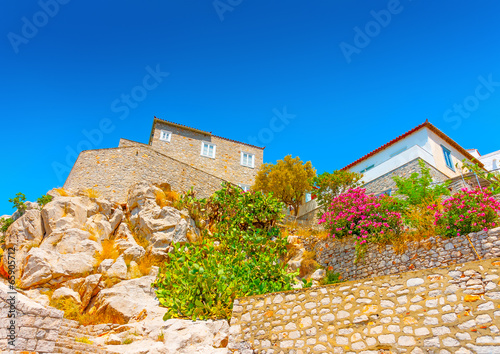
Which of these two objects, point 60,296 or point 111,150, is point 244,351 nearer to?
point 60,296

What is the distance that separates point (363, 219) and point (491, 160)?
19.1 meters

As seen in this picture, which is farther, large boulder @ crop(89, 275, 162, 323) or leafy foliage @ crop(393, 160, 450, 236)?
leafy foliage @ crop(393, 160, 450, 236)

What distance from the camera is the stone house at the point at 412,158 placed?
59.5 feet

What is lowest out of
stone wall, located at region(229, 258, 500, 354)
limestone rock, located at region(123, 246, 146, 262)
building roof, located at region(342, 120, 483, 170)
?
stone wall, located at region(229, 258, 500, 354)

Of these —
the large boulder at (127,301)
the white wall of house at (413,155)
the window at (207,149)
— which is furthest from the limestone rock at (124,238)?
the window at (207,149)

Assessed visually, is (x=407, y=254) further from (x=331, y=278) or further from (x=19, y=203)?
(x=19, y=203)

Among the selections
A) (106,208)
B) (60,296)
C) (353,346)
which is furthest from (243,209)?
(353,346)

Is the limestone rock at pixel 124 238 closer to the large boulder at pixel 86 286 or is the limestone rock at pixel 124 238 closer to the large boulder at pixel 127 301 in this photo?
the large boulder at pixel 86 286

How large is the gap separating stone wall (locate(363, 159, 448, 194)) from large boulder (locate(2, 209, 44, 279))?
643 inches

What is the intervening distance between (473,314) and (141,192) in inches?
527

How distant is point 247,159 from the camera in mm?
29234

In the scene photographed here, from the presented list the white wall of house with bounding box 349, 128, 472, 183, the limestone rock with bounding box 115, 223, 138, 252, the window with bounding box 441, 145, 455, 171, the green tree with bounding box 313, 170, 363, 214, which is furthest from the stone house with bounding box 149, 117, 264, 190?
the window with bounding box 441, 145, 455, 171

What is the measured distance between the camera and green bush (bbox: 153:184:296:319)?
30.1ft

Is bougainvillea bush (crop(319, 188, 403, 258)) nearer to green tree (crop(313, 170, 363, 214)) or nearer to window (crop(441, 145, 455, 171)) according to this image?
green tree (crop(313, 170, 363, 214))
